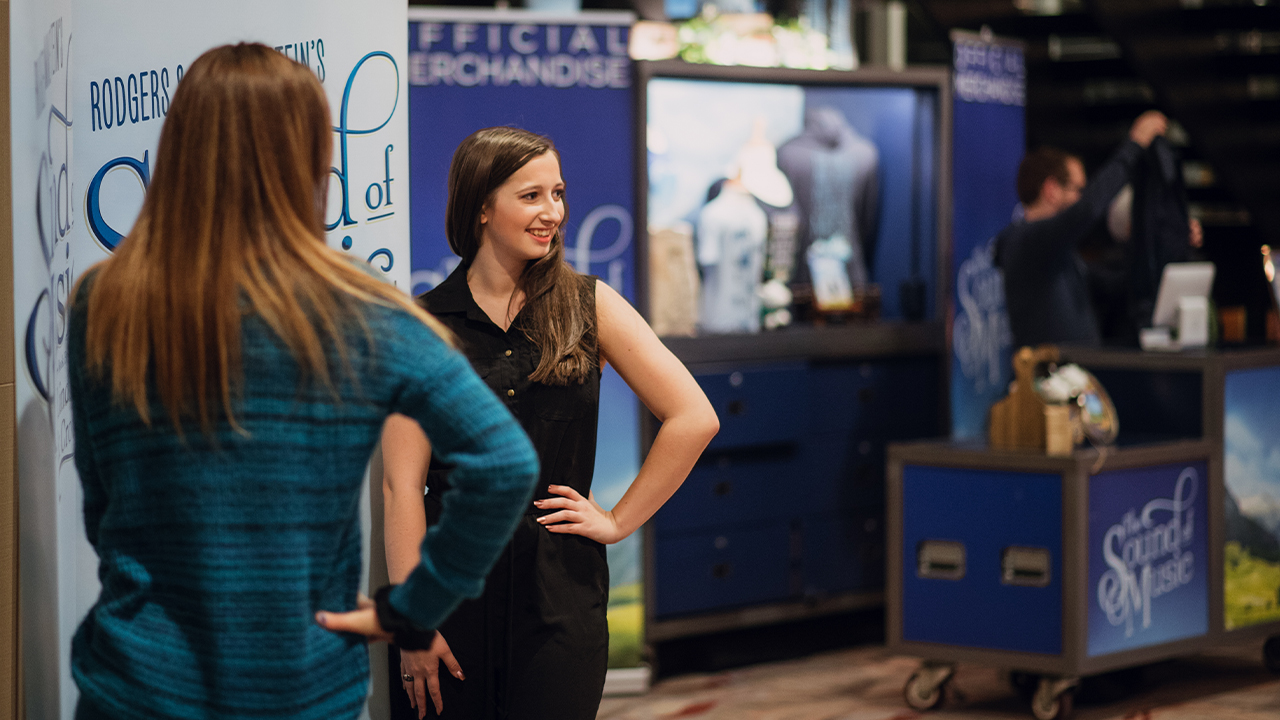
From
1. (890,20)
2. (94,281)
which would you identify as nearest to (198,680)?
(94,281)

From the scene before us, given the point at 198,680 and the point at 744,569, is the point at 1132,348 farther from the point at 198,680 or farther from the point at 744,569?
the point at 198,680

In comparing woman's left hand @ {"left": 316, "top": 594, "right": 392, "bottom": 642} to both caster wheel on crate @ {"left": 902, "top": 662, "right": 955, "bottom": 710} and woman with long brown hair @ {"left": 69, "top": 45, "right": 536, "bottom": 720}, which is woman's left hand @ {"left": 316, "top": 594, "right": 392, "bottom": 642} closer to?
woman with long brown hair @ {"left": 69, "top": 45, "right": 536, "bottom": 720}

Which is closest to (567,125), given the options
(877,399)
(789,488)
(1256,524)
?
(789,488)

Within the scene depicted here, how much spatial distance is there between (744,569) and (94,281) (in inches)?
136

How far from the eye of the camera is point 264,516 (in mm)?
1236

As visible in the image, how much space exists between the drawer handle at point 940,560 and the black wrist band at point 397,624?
9.07 ft

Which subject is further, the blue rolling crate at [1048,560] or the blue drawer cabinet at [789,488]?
the blue drawer cabinet at [789,488]

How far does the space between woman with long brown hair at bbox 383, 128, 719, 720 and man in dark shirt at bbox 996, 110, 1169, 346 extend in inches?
118

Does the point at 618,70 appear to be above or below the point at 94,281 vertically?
above

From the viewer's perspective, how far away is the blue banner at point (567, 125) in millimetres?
3836

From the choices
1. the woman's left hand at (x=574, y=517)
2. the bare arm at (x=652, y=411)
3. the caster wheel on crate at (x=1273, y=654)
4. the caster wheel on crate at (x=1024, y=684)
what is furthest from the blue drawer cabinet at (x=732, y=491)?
the woman's left hand at (x=574, y=517)

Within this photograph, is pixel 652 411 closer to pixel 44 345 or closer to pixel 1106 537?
pixel 44 345

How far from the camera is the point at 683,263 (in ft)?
14.8

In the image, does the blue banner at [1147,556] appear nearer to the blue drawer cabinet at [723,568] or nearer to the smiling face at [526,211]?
the blue drawer cabinet at [723,568]
